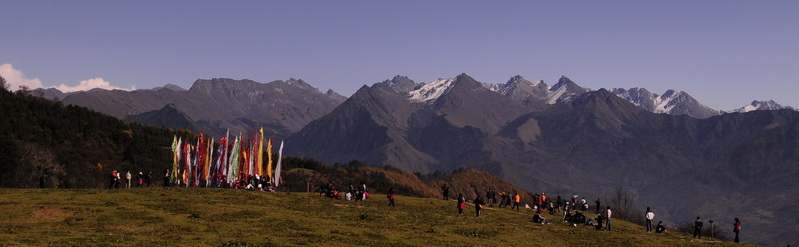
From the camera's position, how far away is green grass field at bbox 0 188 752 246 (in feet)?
143

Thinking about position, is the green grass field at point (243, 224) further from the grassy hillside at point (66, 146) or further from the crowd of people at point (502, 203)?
the grassy hillside at point (66, 146)

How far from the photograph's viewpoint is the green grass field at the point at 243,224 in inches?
1713

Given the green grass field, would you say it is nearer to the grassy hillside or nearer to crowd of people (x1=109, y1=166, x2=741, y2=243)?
crowd of people (x1=109, y1=166, x2=741, y2=243)

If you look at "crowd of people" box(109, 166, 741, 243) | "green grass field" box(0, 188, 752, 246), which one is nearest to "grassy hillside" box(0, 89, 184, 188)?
"crowd of people" box(109, 166, 741, 243)

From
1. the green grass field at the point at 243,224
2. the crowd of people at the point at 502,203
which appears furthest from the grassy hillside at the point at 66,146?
the green grass field at the point at 243,224

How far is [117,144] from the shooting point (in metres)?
168

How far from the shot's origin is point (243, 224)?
168ft

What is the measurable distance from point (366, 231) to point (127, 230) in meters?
15.5

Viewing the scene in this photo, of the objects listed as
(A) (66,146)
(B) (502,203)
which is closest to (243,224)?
(B) (502,203)

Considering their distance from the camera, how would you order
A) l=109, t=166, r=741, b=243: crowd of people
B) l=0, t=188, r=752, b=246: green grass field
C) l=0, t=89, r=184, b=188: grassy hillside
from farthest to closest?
l=0, t=89, r=184, b=188: grassy hillside
l=109, t=166, r=741, b=243: crowd of people
l=0, t=188, r=752, b=246: green grass field

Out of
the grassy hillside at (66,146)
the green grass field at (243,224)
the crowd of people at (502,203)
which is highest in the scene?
the grassy hillside at (66,146)

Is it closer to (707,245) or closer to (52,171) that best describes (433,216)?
(707,245)

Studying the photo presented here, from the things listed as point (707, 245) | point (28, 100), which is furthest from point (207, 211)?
point (28, 100)

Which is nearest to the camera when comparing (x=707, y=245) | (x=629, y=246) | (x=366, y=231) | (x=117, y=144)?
(x=366, y=231)
